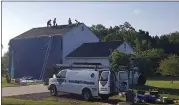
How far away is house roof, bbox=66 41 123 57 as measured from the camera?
17672 millimetres

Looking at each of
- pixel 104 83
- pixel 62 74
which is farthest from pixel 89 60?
pixel 104 83

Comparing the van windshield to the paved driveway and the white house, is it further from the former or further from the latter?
the paved driveway

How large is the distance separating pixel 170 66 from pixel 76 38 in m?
4.54

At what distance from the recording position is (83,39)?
1850 centimetres

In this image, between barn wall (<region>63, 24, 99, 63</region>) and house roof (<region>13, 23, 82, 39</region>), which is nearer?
house roof (<region>13, 23, 82, 39</region>)

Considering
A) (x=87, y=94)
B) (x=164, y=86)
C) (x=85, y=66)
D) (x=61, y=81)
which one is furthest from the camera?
(x=164, y=86)

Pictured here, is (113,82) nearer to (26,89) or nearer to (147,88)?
(147,88)

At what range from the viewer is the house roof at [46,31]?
15.4m

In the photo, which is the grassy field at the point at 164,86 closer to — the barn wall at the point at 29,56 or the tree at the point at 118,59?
the tree at the point at 118,59

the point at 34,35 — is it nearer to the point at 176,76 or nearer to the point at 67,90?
the point at 67,90

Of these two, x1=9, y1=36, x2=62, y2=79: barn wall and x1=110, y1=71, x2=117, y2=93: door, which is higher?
x1=9, y1=36, x2=62, y2=79: barn wall

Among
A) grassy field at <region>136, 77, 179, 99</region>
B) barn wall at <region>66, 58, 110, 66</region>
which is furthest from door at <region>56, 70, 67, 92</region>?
grassy field at <region>136, 77, 179, 99</region>

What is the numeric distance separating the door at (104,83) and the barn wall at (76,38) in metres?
2.33

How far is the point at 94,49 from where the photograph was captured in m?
18.2
